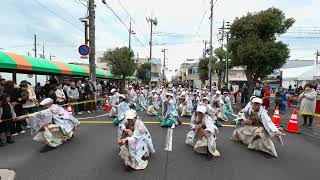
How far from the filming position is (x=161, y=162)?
219 inches

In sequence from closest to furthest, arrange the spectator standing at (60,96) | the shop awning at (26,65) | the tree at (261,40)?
the spectator standing at (60,96) < the shop awning at (26,65) < the tree at (261,40)

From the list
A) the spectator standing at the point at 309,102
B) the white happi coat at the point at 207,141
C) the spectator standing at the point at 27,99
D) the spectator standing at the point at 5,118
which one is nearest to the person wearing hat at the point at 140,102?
the spectator standing at the point at 27,99

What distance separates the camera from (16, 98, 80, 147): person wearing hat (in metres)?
6.51

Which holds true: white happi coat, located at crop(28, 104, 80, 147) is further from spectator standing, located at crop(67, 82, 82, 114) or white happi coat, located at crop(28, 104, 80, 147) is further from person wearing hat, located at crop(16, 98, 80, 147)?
spectator standing, located at crop(67, 82, 82, 114)

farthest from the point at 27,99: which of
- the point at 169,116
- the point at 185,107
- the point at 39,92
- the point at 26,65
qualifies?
the point at 39,92

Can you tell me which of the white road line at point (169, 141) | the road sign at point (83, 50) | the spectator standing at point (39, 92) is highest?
the road sign at point (83, 50)

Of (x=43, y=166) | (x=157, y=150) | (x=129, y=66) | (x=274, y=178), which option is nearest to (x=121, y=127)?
(x=157, y=150)

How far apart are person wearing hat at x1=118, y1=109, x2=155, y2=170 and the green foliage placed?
77.2ft

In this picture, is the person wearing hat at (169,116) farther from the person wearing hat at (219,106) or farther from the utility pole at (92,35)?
the utility pole at (92,35)

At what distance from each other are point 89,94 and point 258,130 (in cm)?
1011

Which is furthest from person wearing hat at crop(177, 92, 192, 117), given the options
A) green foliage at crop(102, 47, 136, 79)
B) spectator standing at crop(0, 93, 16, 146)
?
green foliage at crop(102, 47, 136, 79)

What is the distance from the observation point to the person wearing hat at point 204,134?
6.03m

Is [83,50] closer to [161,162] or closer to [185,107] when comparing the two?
[185,107]

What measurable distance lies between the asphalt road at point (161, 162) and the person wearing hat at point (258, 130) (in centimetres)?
21
